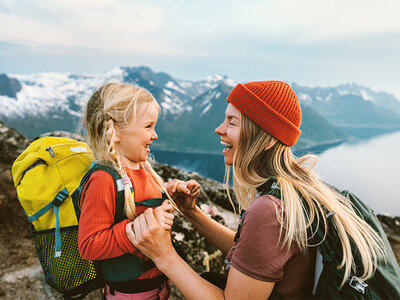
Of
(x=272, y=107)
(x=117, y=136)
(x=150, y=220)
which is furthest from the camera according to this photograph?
(x=117, y=136)

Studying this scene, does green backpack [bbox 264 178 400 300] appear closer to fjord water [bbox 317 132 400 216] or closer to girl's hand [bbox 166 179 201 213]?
girl's hand [bbox 166 179 201 213]

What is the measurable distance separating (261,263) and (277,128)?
4.39 feet

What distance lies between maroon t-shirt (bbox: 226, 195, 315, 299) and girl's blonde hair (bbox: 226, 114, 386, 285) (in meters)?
0.08

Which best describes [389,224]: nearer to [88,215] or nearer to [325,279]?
[325,279]

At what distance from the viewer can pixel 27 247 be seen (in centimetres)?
597

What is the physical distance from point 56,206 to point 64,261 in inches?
25.8

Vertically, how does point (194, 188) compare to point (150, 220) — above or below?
below

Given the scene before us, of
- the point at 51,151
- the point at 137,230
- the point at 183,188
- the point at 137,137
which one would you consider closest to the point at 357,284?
the point at 137,230

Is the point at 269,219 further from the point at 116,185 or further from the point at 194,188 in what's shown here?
the point at 116,185

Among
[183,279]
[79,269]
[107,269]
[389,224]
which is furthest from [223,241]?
[389,224]

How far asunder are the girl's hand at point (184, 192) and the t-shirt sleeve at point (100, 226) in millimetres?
899

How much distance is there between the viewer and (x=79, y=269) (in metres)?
2.97

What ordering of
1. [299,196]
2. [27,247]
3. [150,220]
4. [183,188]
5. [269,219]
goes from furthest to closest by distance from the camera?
[27,247] < [183,188] < [150,220] < [299,196] < [269,219]

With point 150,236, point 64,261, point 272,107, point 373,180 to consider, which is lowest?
point 373,180
